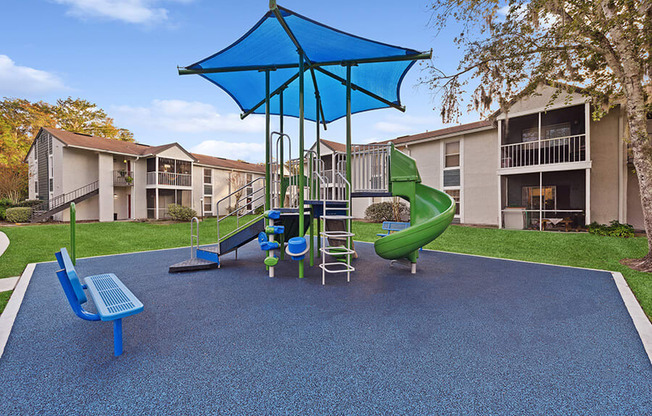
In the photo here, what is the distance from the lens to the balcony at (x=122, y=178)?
20.5 m

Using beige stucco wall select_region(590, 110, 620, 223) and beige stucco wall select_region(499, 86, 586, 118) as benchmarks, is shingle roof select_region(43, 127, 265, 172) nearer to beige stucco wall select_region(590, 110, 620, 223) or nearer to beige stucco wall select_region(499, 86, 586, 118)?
beige stucco wall select_region(499, 86, 586, 118)

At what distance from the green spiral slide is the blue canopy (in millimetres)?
2128

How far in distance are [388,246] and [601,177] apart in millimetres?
13141

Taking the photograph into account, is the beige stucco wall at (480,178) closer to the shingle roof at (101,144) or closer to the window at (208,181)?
the window at (208,181)

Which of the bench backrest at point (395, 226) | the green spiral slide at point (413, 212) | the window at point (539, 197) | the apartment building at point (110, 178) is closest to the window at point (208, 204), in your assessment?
the apartment building at point (110, 178)

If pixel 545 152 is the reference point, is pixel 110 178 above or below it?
below

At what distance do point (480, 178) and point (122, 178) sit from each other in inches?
988

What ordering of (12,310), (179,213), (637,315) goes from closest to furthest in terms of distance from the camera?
(637,315), (12,310), (179,213)

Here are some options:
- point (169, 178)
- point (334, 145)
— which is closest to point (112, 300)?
point (334, 145)

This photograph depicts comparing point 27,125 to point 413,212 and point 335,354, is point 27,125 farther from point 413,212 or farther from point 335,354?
point 335,354

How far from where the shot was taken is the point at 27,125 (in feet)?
94.2

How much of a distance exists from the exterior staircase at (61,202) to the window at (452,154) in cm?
2459

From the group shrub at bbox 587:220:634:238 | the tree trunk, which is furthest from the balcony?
shrub at bbox 587:220:634:238

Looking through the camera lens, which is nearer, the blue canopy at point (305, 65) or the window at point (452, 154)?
the blue canopy at point (305, 65)
